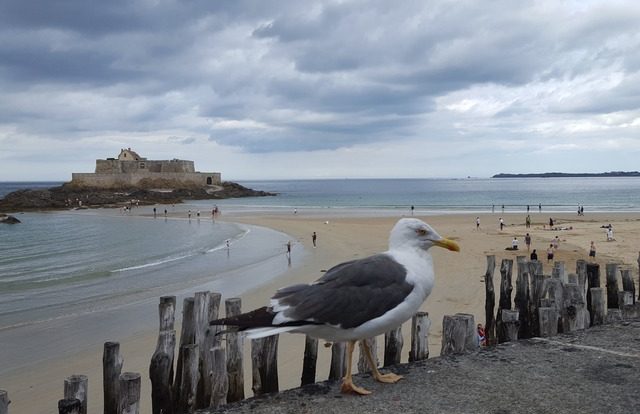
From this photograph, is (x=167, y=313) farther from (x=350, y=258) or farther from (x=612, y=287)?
(x=350, y=258)

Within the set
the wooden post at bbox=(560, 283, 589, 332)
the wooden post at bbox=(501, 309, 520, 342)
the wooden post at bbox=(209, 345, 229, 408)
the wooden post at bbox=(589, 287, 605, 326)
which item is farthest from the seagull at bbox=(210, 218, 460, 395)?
the wooden post at bbox=(589, 287, 605, 326)

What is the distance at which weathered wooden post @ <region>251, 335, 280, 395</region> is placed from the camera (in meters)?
5.04

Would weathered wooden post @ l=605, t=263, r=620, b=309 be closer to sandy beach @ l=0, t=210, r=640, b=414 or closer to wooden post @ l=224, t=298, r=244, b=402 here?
sandy beach @ l=0, t=210, r=640, b=414

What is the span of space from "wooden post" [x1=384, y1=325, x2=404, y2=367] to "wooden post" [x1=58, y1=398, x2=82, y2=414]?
109 inches

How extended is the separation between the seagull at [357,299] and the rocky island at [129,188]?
7903cm

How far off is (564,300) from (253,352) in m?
3.97

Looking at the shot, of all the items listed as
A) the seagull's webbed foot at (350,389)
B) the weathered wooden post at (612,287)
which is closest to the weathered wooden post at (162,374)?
the seagull's webbed foot at (350,389)

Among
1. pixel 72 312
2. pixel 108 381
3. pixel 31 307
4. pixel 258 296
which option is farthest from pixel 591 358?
pixel 31 307

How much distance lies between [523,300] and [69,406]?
6384 mm

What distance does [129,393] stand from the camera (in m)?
4.26

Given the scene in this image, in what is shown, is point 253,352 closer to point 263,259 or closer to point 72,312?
point 72,312

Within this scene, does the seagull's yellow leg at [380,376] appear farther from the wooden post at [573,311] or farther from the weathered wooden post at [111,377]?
the wooden post at [573,311]

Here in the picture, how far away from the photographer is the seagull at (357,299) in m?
3.91

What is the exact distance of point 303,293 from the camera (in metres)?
4.11
